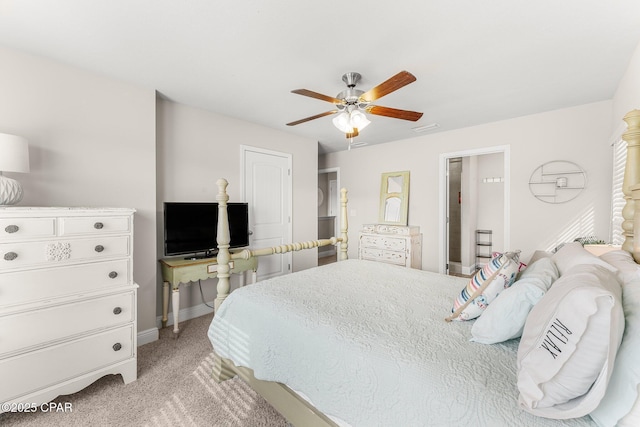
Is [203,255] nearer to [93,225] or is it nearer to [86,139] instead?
[93,225]

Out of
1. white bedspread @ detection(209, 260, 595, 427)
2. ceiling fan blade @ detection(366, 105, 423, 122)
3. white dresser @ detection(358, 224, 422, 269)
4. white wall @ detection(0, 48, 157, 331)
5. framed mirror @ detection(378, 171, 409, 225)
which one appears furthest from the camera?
framed mirror @ detection(378, 171, 409, 225)

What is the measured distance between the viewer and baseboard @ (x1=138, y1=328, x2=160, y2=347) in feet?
8.69

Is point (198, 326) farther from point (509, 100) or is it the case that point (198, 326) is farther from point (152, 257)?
point (509, 100)

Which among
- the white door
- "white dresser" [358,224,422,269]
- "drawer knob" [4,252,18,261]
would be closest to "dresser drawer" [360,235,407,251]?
"white dresser" [358,224,422,269]

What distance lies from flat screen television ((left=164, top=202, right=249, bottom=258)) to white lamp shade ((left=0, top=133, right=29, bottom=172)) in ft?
3.73

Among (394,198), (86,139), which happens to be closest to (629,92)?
(394,198)

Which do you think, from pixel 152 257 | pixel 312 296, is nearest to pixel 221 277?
pixel 312 296

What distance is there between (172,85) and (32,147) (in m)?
1.20

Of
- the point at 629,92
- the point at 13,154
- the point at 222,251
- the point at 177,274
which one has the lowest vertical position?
the point at 177,274

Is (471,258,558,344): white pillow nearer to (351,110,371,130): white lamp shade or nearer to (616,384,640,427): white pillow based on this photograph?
(616,384,640,427): white pillow

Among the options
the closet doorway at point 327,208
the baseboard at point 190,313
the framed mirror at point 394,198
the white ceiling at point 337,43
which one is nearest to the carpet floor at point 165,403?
the baseboard at point 190,313

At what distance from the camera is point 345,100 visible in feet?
7.48

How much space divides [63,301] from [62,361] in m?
0.40

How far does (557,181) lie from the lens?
130 inches
